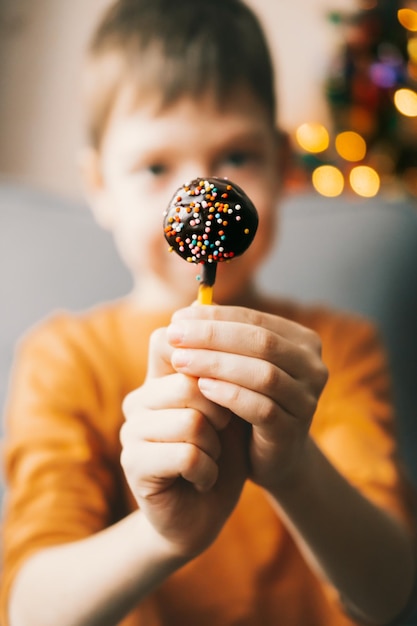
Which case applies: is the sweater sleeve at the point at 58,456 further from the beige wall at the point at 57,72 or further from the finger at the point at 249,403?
the beige wall at the point at 57,72

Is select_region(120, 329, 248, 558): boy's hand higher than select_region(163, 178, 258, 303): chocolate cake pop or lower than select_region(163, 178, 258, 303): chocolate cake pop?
lower

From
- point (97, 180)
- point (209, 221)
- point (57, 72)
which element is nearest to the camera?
point (209, 221)

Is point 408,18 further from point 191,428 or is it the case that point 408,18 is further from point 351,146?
point 191,428

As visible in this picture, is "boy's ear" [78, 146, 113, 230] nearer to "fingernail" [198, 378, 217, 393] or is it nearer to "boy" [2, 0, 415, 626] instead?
"boy" [2, 0, 415, 626]

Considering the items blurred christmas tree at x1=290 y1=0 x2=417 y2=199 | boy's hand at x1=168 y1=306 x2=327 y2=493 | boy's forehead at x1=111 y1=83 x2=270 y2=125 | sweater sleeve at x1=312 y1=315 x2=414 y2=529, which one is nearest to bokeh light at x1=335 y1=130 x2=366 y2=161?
blurred christmas tree at x1=290 y1=0 x2=417 y2=199

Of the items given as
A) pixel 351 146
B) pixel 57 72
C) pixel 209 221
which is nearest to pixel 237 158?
pixel 209 221

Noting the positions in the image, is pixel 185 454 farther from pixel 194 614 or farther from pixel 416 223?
pixel 416 223
